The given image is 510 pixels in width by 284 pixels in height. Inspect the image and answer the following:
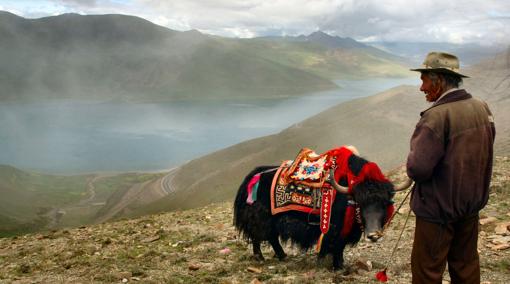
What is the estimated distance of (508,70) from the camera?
4097 cm

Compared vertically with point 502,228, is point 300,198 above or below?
above

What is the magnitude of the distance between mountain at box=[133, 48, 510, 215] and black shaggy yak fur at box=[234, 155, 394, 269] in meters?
24.7

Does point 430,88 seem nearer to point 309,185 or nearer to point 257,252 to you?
point 309,185

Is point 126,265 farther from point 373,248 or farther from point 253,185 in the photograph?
point 373,248

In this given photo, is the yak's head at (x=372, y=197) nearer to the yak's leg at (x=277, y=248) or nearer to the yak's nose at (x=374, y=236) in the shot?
the yak's nose at (x=374, y=236)

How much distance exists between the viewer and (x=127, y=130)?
134750 millimetres

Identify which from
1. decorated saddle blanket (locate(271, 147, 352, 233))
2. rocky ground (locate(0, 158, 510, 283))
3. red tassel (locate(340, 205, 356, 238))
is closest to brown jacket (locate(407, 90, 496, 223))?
red tassel (locate(340, 205, 356, 238))

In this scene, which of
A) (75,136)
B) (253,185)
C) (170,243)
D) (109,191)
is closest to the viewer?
(253,185)

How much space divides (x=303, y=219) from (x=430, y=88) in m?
2.82

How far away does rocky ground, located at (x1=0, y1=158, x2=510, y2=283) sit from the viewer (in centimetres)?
550

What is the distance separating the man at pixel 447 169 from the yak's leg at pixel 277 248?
2.95 metres

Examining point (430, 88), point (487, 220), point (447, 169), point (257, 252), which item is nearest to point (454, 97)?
point (430, 88)

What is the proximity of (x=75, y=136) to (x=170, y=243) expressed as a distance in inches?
5160

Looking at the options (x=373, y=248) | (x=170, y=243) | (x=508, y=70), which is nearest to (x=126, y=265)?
(x=170, y=243)
